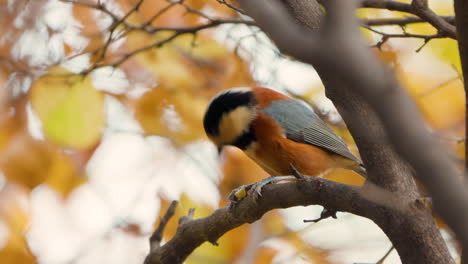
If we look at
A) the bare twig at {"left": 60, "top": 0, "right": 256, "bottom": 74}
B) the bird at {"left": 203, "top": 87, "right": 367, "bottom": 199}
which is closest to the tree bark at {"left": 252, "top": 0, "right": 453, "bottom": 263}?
the bare twig at {"left": 60, "top": 0, "right": 256, "bottom": 74}

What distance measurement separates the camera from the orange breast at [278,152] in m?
3.48

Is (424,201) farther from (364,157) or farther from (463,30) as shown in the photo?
(463,30)

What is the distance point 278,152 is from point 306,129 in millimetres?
318

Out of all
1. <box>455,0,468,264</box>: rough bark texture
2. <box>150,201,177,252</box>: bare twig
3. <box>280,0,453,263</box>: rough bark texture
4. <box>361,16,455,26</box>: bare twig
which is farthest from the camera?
<box>150,201,177,252</box>: bare twig

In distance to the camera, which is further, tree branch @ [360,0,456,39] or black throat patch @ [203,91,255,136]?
black throat patch @ [203,91,255,136]

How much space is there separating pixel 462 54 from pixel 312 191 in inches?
33.4

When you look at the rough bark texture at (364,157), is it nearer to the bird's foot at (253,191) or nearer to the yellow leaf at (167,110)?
the bird's foot at (253,191)

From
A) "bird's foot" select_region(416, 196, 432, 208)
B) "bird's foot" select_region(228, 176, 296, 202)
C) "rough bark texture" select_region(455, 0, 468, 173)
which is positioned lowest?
"bird's foot" select_region(228, 176, 296, 202)

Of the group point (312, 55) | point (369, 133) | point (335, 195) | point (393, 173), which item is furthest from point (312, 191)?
point (312, 55)

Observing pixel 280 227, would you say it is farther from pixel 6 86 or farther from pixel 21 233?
pixel 6 86

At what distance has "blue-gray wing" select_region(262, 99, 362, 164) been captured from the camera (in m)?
3.64

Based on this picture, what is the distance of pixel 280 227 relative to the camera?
363 cm

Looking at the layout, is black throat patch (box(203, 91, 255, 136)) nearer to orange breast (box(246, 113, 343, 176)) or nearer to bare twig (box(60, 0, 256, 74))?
orange breast (box(246, 113, 343, 176))

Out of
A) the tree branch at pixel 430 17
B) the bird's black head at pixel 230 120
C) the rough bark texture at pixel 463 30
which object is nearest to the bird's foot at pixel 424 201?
the rough bark texture at pixel 463 30
